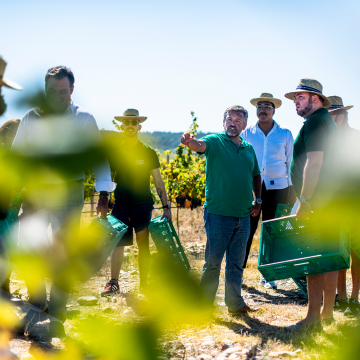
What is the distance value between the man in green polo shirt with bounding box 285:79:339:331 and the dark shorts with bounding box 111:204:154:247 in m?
1.71

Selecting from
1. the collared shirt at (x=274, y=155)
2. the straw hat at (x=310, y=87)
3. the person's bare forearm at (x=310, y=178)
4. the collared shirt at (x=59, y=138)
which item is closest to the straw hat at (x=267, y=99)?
the collared shirt at (x=274, y=155)

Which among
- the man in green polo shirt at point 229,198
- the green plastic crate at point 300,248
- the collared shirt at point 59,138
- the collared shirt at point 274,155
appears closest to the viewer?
the collared shirt at point 59,138

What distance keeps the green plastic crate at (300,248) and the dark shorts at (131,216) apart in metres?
1.60

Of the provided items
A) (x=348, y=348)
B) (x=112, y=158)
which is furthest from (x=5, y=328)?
(x=348, y=348)

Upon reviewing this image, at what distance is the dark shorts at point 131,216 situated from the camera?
3963mm

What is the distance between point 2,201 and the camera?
409 millimetres

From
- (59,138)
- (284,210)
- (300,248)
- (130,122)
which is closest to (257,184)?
(284,210)

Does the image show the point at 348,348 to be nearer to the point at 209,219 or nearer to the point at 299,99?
the point at 299,99

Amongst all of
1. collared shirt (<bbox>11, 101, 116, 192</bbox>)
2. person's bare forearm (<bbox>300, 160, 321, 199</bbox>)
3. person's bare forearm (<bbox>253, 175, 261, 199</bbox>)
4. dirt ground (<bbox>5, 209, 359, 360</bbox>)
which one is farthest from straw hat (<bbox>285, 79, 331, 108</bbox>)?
collared shirt (<bbox>11, 101, 116, 192</bbox>)

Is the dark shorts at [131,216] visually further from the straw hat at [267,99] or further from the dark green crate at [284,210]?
the straw hat at [267,99]

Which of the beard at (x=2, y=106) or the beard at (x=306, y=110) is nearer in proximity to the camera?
the beard at (x=2, y=106)

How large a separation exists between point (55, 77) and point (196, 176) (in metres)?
7.82

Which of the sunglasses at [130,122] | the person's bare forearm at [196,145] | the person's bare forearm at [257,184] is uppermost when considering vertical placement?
the sunglasses at [130,122]

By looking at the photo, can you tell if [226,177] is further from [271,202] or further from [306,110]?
[271,202]
